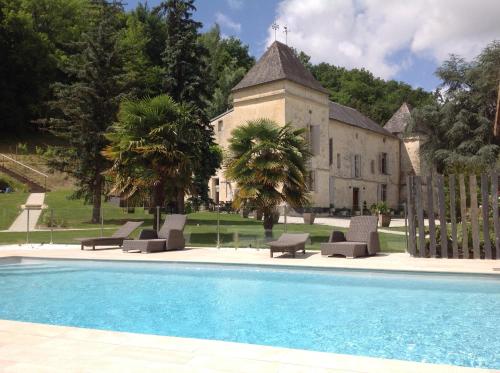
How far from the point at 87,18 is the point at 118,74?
115 feet

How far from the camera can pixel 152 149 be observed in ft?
53.1

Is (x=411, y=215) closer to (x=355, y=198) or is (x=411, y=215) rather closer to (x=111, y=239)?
(x=111, y=239)

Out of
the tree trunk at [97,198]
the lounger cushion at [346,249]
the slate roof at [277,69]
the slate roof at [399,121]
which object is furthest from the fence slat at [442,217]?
the slate roof at [399,121]

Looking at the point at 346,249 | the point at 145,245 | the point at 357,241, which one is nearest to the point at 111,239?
the point at 145,245

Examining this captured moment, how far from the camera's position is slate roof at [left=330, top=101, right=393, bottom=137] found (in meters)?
41.7

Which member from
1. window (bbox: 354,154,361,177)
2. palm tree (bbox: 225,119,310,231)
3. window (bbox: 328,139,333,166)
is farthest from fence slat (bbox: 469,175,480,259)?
window (bbox: 354,154,361,177)

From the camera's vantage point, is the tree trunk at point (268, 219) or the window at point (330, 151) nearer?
the tree trunk at point (268, 219)

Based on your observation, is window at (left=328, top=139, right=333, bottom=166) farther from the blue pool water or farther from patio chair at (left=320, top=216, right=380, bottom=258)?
the blue pool water

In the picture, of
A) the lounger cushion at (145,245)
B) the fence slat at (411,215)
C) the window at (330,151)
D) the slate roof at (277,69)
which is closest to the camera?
the fence slat at (411,215)

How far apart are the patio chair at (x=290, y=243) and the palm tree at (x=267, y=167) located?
247cm

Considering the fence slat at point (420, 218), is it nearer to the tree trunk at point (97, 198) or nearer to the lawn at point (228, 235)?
the lawn at point (228, 235)

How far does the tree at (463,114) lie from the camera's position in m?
35.7

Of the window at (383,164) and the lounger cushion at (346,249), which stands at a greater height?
the window at (383,164)

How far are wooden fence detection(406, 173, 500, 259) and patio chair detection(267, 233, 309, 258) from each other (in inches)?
106
